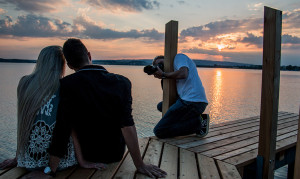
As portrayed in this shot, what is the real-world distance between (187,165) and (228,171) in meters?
0.40

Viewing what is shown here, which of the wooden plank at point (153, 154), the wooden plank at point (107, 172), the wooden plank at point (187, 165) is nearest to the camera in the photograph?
the wooden plank at point (107, 172)

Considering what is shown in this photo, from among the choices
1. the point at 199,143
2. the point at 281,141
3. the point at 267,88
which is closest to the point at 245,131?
the point at 281,141

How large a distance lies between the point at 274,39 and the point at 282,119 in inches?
148

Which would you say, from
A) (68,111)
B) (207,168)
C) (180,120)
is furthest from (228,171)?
(68,111)

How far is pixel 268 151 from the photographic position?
8.19 ft

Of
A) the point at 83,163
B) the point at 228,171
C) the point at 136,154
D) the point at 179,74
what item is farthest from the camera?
the point at 179,74

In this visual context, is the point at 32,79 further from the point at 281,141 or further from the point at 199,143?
the point at 281,141

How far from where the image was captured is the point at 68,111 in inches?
74.5

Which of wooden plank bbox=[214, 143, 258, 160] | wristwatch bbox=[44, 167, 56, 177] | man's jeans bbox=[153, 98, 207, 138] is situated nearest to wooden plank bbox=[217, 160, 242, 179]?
wooden plank bbox=[214, 143, 258, 160]

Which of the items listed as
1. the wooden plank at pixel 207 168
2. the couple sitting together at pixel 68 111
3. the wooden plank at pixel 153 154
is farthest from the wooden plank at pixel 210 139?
the couple sitting together at pixel 68 111

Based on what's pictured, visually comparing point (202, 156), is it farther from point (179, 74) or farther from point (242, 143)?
point (179, 74)

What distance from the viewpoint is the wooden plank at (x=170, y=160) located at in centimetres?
225

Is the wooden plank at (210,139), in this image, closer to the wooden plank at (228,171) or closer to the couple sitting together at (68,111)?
the wooden plank at (228,171)

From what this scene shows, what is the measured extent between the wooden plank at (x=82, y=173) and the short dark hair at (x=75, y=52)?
0.96m
